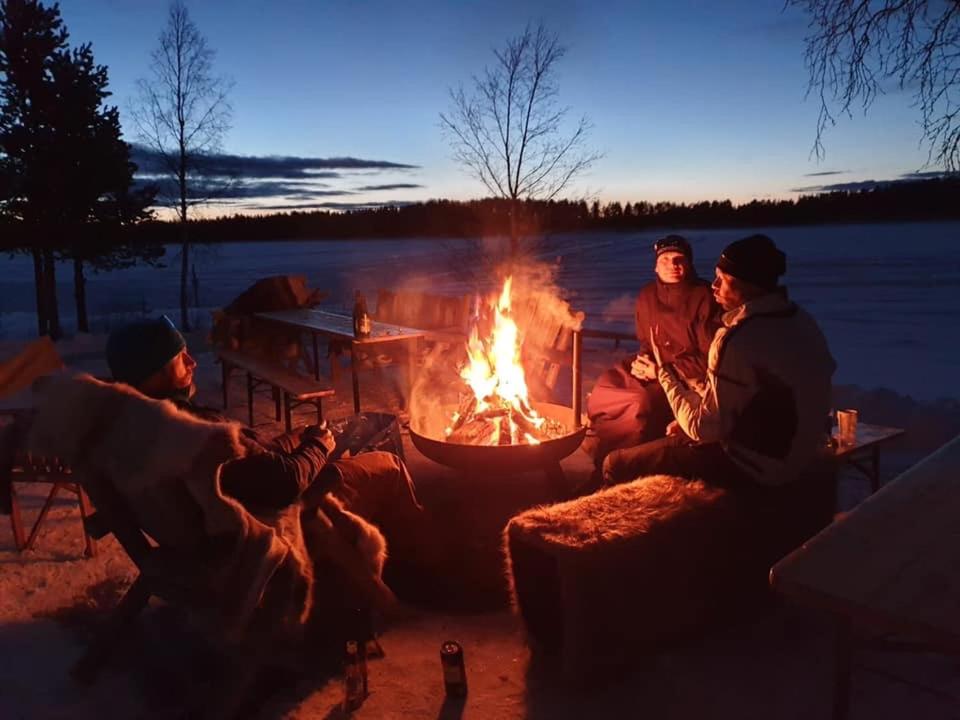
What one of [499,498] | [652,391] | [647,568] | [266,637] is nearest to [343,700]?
[266,637]

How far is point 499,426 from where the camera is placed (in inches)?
182

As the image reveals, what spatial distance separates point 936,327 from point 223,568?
497 inches

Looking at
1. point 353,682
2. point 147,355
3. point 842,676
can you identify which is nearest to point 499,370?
point 353,682

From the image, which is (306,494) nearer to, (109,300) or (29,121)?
(29,121)

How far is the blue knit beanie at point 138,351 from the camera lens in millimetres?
2588

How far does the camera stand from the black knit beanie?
122 inches

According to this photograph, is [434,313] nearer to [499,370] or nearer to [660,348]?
[499,370]

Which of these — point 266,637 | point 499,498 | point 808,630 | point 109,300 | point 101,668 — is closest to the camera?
point 266,637

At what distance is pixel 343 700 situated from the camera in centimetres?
286

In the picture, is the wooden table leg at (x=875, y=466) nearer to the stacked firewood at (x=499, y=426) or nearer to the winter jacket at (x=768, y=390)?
the winter jacket at (x=768, y=390)

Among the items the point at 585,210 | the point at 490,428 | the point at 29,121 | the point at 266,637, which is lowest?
the point at 266,637

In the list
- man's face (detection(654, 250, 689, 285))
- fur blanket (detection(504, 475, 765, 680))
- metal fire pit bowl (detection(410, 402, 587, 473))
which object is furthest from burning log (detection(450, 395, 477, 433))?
fur blanket (detection(504, 475, 765, 680))

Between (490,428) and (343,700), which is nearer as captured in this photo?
(343,700)

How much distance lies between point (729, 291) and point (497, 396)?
6.57 ft
